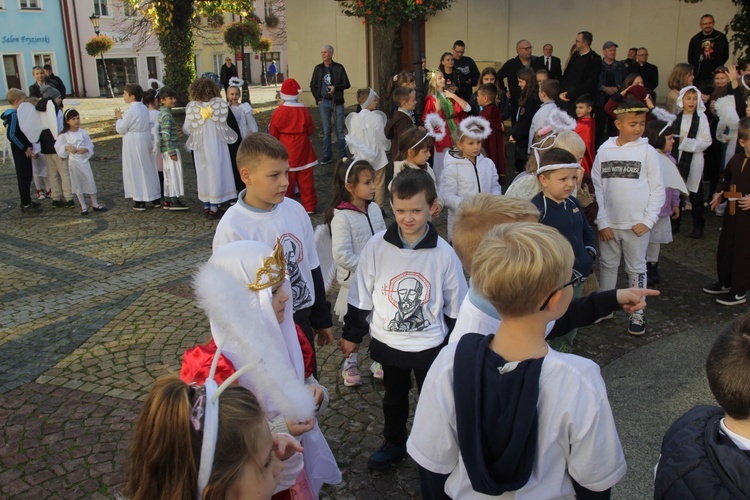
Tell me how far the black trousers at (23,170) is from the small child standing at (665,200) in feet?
29.3

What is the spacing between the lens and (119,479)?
3.75 meters

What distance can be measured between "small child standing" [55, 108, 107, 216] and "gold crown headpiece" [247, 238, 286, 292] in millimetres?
8398

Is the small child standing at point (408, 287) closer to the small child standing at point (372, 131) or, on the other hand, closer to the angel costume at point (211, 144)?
the small child standing at point (372, 131)

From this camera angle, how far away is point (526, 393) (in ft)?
6.18

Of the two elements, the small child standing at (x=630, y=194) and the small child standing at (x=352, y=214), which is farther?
the small child standing at (x=630, y=194)

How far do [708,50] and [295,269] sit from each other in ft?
34.7

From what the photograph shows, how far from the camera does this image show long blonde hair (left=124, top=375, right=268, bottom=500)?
5.41 feet

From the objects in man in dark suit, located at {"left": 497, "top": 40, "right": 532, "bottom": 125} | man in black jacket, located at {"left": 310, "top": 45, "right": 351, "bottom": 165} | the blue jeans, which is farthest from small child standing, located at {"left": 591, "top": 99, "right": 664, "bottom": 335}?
the blue jeans

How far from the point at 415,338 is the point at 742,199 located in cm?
395

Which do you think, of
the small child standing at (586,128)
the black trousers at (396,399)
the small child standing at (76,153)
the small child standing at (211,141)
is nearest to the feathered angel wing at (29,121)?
the small child standing at (76,153)

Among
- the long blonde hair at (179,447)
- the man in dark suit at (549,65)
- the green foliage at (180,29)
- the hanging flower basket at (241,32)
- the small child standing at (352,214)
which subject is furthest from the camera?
the hanging flower basket at (241,32)

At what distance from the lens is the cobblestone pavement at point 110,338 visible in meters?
3.89

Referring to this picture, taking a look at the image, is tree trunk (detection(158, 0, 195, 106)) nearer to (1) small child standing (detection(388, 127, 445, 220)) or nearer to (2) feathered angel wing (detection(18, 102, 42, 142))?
(2) feathered angel wing (detection(18, 102, 42, 142))

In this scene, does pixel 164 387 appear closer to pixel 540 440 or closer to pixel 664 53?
pixel 540 440
